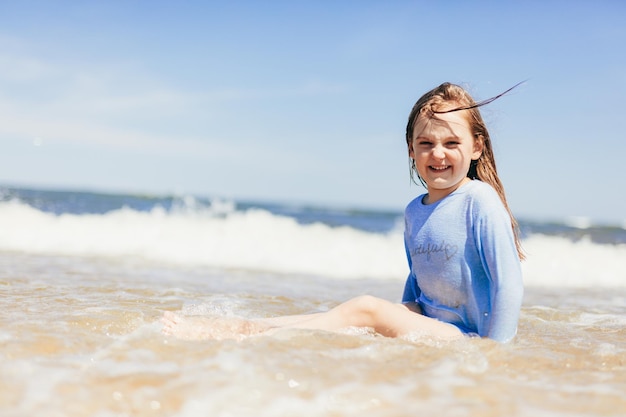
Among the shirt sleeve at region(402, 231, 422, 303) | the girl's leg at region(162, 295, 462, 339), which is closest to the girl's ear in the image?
the shirt sleeve at region(402, 231, 422, 303)

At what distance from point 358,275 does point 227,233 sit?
126 inches

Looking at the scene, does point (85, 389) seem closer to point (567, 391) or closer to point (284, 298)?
point (567, 391)

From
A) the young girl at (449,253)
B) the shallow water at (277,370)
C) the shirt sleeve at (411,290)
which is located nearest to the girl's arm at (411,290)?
the shirt sleeve at (411,290)

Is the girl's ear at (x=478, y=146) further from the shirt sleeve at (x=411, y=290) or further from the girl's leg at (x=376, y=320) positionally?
the girl's leg at (x=376, y=320)

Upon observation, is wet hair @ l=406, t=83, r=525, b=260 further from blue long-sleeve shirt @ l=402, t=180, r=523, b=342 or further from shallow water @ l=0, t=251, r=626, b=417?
shallow water @ l=0, t=251, r=626, b=417

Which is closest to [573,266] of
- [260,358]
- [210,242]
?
[210,242]

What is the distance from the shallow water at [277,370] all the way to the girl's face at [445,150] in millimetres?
900

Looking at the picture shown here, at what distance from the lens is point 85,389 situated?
85.6 inches

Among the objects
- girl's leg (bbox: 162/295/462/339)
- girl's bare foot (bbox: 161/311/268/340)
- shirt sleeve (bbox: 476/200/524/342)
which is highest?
shirt sleeve (bbox: 476/200/524/342)

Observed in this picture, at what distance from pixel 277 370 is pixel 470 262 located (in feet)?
4.26

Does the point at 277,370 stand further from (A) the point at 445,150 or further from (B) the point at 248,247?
(B) the point at 248,247

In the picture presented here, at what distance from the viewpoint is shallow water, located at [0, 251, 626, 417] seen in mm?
2084

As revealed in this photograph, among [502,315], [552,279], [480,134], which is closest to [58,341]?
[502,315]

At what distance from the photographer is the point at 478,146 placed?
3.45 metres
